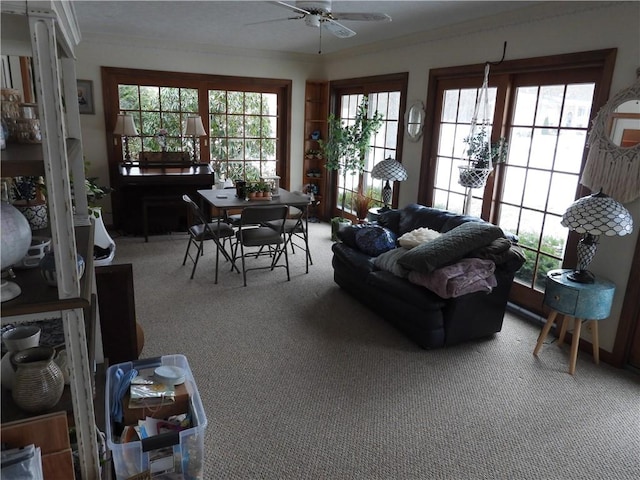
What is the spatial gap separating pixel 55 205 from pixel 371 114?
514 centimetres

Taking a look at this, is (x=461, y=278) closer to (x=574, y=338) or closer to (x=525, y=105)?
(x=574, y=338)

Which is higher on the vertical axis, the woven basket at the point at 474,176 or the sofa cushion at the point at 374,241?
the woven basket at the point at 474,176

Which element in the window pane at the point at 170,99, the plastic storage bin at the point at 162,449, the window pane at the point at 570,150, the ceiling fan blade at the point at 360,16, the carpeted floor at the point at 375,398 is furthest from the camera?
the window pane at the point at 170,99

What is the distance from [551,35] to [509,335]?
229cm

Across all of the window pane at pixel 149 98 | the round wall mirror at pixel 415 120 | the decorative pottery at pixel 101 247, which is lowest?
the decorative pottery at pixel 101 247

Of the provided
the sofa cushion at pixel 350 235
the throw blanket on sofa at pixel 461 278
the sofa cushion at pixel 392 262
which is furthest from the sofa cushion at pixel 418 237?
the sofa cushion at pixel 350 235

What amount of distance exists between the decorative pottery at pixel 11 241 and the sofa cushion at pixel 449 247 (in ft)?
8.06

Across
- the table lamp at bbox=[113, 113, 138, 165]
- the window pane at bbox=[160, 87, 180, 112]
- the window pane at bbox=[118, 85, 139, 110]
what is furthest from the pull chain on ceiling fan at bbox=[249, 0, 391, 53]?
the window pane at bbox=[118, 85, 139, 110]

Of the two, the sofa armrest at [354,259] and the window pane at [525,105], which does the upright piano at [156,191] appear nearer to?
the sofa armrest at [354,259]

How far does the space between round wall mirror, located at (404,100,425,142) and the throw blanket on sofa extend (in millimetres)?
2109

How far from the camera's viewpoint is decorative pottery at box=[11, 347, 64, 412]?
1271 mm

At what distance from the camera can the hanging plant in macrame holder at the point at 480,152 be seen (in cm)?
382

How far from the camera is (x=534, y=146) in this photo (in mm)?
3707

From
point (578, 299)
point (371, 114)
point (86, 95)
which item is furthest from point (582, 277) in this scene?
point (86, 95)
